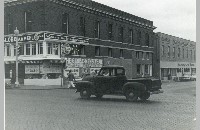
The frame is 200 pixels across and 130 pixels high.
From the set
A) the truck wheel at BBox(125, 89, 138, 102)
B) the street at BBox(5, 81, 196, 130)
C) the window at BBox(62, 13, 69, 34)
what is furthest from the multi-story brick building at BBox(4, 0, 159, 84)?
the street at BBox(5, 81, 196, 130)

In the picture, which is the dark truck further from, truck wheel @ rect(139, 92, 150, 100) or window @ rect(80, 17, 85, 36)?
window @ rect(80, 17, 85, 36)

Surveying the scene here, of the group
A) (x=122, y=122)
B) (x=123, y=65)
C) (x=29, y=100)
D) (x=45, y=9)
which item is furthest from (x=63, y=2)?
(x=122, y=122)

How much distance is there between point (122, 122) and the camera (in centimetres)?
553

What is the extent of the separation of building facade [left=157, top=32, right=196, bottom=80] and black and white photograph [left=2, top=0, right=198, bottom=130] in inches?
0.8

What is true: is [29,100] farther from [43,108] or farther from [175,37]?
[175,37]

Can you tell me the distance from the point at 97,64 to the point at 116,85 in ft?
2.27

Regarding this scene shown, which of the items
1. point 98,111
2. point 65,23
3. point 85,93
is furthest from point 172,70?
point 65,23

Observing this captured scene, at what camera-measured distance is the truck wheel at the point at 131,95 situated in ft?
19.4

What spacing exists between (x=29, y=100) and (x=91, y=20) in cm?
231

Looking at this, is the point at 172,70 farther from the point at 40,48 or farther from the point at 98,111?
the point at 40,48

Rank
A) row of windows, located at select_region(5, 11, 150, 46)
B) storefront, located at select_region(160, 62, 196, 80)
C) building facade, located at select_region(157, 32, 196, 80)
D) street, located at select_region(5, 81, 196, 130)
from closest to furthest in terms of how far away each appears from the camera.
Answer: street, located at select_region(5, 81, 196, 130), building facade, located at select_region(157, 32, 196, 80), storefront, located at select_region(160, 62, 196, 80), row of windows, located at select_region(5, 11, 150, 46)

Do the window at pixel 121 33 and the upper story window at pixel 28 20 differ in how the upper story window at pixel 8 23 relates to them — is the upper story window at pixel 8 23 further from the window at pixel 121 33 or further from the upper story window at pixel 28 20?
the window at pixel 121 33

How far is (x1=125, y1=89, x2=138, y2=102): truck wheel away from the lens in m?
5.91

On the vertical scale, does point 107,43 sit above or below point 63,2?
below
